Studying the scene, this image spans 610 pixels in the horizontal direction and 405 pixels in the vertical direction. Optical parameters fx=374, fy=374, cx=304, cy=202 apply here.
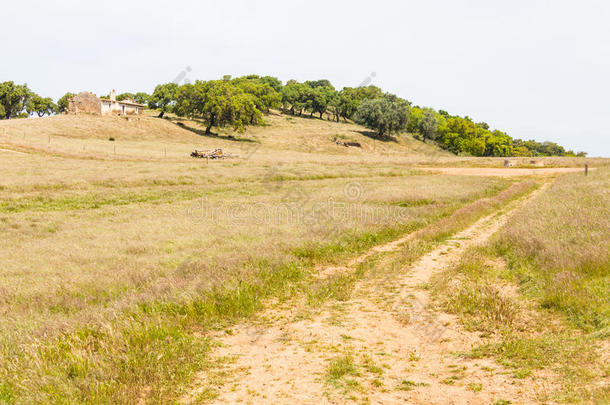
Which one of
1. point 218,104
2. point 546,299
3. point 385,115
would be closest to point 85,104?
point 218,104

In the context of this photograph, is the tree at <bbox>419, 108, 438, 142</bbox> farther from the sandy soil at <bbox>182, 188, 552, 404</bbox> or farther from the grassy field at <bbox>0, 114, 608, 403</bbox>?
the sandy soil at <bbox>182, 188, 552, 404</bbox>

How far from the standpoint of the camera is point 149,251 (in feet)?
43.3

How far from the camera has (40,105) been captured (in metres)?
123

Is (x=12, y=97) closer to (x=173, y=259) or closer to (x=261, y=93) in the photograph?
(x=261, y=93)

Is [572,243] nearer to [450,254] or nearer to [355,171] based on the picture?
[450,254]

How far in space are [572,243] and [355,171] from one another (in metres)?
37.8

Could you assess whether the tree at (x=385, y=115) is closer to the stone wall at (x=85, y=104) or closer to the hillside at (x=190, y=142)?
the hillside at (x=190, y=142)

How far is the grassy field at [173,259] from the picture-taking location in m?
6.34

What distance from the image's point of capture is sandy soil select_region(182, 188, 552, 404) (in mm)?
5543

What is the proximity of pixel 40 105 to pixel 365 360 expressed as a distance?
491ft

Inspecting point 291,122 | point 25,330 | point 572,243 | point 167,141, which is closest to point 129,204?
point 25,330

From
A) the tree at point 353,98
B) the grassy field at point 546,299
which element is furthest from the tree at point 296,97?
the grassy field at point 546,299

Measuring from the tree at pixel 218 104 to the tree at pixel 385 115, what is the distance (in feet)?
113

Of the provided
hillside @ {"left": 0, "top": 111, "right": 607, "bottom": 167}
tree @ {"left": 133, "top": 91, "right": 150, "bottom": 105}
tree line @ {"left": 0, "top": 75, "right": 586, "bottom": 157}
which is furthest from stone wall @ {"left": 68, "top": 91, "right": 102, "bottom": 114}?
tree @ {"left": 133, "top": 91, "right": 150, "bottom": 105}
